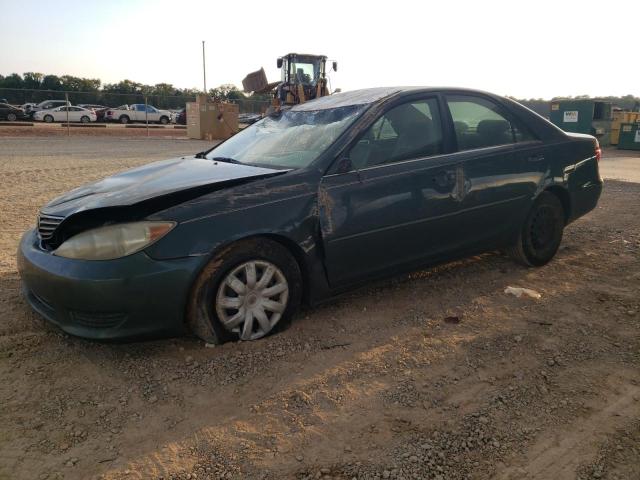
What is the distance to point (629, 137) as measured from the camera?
1966cm

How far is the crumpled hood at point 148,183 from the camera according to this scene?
3.18m

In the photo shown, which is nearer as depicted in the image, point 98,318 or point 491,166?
point 98,318

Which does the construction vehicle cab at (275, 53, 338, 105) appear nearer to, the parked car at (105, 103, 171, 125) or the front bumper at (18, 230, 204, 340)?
the front bumper at (18, 230, 204, 340)

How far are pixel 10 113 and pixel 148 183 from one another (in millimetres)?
32868

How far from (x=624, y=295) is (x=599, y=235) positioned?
206 cm

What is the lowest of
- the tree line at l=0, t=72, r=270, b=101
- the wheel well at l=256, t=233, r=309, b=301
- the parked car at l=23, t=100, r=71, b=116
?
the wheel well at l=256, t=233, r=309, b=301

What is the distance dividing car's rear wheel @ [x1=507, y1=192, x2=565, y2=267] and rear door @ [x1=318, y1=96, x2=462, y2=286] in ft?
3.30

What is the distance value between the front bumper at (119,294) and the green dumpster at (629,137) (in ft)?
69.0

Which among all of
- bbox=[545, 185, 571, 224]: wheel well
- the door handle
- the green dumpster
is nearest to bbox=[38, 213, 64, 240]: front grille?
the door handle

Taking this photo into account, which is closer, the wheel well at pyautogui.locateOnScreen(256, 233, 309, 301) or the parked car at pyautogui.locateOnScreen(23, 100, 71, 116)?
the wheel well at pyautogui.locateOnScreen(256, 233, 309, 301)

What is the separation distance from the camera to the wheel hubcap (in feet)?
10.1

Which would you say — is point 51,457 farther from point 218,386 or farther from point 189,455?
point 218,386

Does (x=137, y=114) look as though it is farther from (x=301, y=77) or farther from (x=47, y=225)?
(x=47, y=225)

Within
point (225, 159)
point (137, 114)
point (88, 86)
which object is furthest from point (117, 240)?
point (88, 86)
